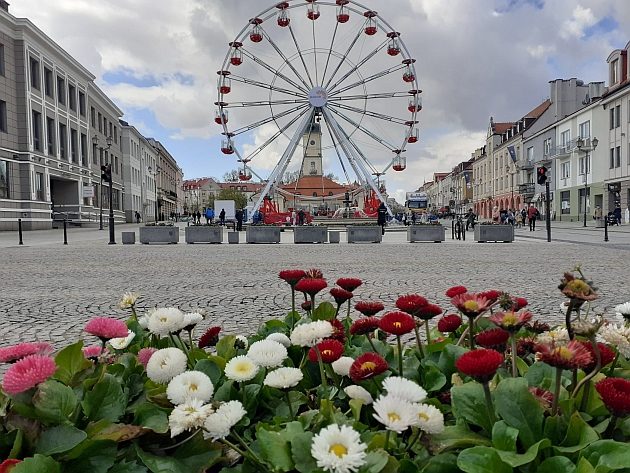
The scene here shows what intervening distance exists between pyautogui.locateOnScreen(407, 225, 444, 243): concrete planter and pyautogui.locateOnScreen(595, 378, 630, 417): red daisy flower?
19.6 m

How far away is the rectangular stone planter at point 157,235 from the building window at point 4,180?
1617 cm

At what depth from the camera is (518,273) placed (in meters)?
9.12

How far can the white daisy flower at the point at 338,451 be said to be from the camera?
0.90 m

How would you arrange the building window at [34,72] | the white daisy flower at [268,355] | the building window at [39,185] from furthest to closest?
the building window at [34,72] → the building window at [39,185] → the white daisy flower at [268,355]

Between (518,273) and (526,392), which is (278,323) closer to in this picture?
(526,392)

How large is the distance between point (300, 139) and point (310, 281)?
3362 centimetres

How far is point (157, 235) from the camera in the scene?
20.7 meters

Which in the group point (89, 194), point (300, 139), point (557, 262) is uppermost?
point (300, 139)

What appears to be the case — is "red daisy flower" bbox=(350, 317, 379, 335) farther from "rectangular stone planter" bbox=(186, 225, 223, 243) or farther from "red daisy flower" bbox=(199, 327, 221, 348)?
"rectangular stone planter" bbox=(186, 225, 223, 243)

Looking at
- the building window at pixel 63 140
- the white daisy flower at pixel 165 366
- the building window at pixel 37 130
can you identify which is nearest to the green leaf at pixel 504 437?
the white daisy flower at pixel 165 366

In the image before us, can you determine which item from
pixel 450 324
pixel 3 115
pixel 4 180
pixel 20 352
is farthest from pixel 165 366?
pixel 3 115

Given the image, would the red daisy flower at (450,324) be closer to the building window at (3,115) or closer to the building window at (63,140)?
the building window at (3,115)

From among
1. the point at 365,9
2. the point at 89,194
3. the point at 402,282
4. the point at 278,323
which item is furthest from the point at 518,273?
the point at 89,194

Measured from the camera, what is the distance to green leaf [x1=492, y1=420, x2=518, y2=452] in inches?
44.0
